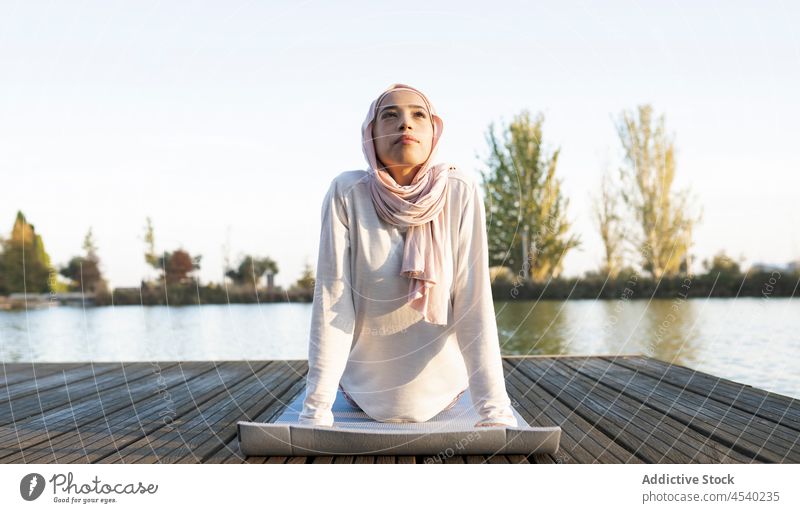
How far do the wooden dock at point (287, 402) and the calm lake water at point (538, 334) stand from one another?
1.48 m

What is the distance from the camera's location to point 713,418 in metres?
3.85

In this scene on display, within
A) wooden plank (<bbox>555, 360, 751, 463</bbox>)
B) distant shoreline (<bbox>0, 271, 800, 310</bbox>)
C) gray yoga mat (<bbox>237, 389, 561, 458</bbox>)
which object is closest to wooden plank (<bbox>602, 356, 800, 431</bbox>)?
wooden plank (<bbox>555, 360, 751, 463</bbox>)

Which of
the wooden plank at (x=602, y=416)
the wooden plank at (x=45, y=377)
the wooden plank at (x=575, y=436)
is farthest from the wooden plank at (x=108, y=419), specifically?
the wooden plank at (x=602, y=416)

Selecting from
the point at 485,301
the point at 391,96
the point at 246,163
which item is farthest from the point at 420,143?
the point at 246,163

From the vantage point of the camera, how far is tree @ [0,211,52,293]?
7910mm

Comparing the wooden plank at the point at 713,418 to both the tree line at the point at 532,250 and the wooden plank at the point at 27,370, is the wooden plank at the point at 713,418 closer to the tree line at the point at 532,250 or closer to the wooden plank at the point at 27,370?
the tree line at the point at 532,250

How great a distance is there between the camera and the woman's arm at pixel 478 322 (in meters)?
3.31

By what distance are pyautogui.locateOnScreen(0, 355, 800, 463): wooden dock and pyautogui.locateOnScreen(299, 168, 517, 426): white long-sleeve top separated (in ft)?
1.40

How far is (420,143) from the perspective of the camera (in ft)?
11.2

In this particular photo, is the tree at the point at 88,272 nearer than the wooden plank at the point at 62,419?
No

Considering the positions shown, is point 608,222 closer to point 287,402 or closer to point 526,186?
point 526,186

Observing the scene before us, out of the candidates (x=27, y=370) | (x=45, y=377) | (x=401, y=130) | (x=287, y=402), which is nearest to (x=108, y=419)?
(x=287, y=402)

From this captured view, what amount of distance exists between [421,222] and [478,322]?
0.55m

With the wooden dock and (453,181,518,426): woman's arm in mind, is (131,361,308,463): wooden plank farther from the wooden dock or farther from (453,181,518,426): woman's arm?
(453,181,518,426): woman's arm
